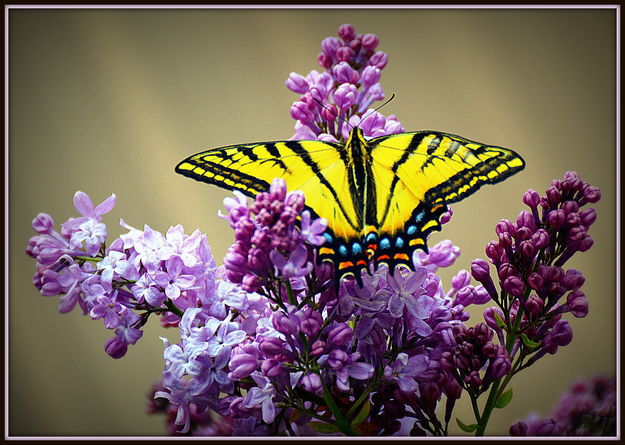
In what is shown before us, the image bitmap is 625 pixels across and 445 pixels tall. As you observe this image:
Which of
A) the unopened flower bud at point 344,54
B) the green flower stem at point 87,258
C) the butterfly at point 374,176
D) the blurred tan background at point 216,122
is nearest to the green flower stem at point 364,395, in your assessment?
the butterfly at point 374,176

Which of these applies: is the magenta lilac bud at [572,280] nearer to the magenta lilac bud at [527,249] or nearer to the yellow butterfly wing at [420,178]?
the magenta lilac bud at [527,249]

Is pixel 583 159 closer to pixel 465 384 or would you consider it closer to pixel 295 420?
pixel 465 384

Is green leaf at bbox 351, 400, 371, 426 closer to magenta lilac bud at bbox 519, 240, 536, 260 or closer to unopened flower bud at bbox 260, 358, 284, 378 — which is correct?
unopened flower bud at bbox 260, 358, 284, 378

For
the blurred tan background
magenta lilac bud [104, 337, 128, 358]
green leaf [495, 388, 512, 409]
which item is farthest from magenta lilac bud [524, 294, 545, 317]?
the blurred tan background

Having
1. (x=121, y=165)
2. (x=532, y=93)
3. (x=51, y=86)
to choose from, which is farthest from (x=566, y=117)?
(x=51, y=86)

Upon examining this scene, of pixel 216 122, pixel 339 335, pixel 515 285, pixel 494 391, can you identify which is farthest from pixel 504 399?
pixel 216 122

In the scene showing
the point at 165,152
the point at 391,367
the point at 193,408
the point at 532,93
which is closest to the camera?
the point at 391,367
